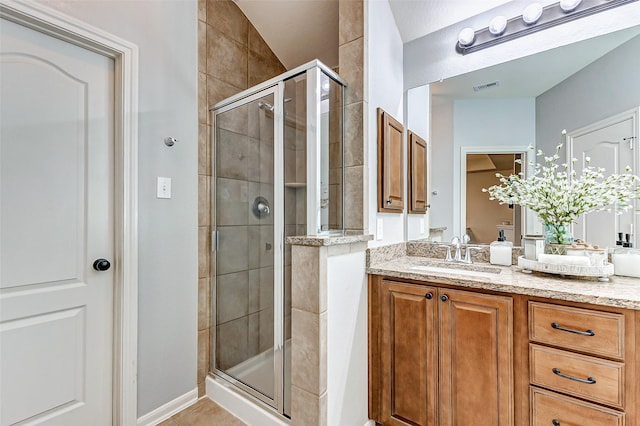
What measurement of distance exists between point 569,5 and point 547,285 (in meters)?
1.45

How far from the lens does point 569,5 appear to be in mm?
1558

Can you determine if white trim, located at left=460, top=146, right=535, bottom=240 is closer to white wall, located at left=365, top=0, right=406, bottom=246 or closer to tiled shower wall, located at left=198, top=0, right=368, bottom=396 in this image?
white wall, located at left=365, top=0, right=406, bottom=246

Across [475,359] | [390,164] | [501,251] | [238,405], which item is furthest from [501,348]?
[238,405]

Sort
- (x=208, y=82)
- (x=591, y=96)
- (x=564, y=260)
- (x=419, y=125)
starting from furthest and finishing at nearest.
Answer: (x=419, y=125)
(x=208, y=82)
(x=591, y=96)
(x=564, y=260)

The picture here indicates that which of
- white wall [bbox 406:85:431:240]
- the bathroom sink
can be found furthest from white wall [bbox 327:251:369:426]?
white wall [bbox 406:85:431:240]

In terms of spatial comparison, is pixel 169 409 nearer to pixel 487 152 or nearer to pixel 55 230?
pixel 55 230

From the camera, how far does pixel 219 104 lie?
6.40ft

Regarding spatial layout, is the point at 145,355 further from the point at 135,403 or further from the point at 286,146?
the point at 286,146

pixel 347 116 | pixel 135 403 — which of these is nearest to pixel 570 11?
pixel 347 116

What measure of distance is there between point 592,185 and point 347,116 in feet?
4.11

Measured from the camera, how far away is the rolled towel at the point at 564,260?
4.34ft

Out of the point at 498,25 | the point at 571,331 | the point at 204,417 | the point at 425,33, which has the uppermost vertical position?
the point at 425,33

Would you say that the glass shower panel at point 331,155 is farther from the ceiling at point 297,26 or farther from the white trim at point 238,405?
the white trim at point 238,405

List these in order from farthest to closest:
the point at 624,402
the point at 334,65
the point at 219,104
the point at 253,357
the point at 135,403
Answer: the point at 334,65 → the point at 219,104 → the point at 253,357 → the point at 135,403 → the point at 624,402
